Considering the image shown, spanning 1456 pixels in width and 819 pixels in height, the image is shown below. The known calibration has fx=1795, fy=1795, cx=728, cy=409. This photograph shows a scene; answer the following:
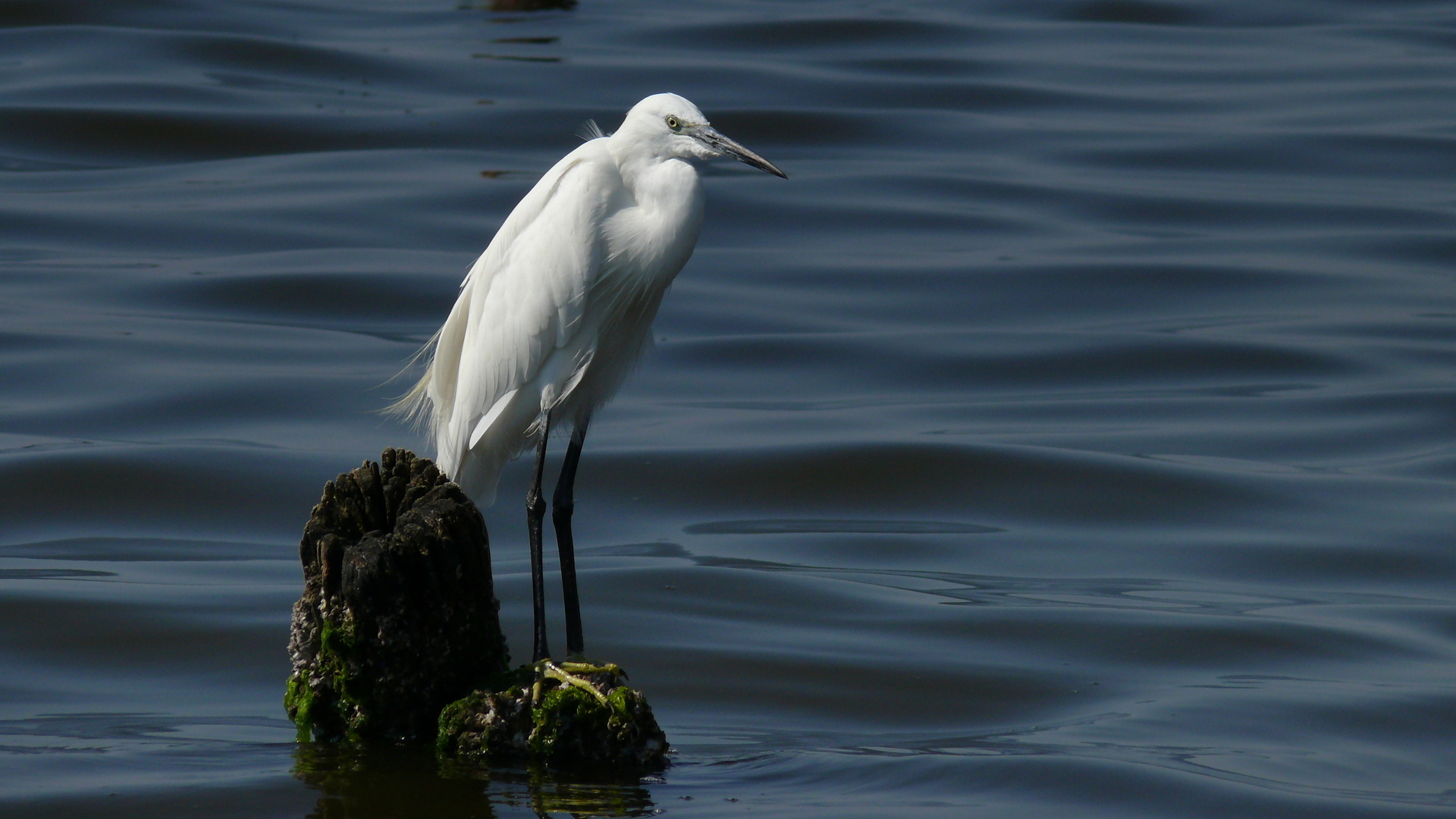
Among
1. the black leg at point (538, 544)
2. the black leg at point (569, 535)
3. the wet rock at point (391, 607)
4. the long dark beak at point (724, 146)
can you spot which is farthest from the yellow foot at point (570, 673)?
the long dark beak at point (724, 146)

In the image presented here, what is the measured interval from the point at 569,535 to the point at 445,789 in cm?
136

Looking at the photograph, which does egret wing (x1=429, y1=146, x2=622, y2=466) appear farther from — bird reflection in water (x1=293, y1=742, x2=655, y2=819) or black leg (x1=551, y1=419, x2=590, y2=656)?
bird reflection in water (x1=293, y1=742, x2=655, y2=819)

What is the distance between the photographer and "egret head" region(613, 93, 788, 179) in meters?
5.92

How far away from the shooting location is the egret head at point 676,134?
5918mm

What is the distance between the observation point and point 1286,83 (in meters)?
23.8

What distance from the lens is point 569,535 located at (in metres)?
6.52

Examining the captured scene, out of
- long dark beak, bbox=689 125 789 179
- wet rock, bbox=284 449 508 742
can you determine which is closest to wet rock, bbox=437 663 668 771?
wet rock, bbox=284 449 508 742

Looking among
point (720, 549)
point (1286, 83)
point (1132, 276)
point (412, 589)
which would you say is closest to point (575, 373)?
point (412, 589)

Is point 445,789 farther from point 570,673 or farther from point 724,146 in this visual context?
point 724,146

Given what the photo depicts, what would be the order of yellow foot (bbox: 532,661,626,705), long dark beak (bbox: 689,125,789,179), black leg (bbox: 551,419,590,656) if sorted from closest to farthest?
yellow foot (bbox: 532,661,626,705), long dark beak (bbox: 689,125,789,179), black leg (bbox: 551,419,590,656)

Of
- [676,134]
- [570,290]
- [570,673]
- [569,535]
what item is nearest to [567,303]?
[570,290]

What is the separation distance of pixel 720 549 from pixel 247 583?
2516 millimetres

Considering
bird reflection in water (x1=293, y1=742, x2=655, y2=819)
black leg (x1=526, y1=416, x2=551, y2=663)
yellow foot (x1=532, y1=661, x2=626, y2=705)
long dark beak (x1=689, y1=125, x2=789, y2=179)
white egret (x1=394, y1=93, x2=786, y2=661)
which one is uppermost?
long dark beak (x1=689, y1=125, x2=789, y2=179)

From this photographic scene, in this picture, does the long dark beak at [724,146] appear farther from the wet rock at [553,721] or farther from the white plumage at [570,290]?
the wet rock at [553,721]
